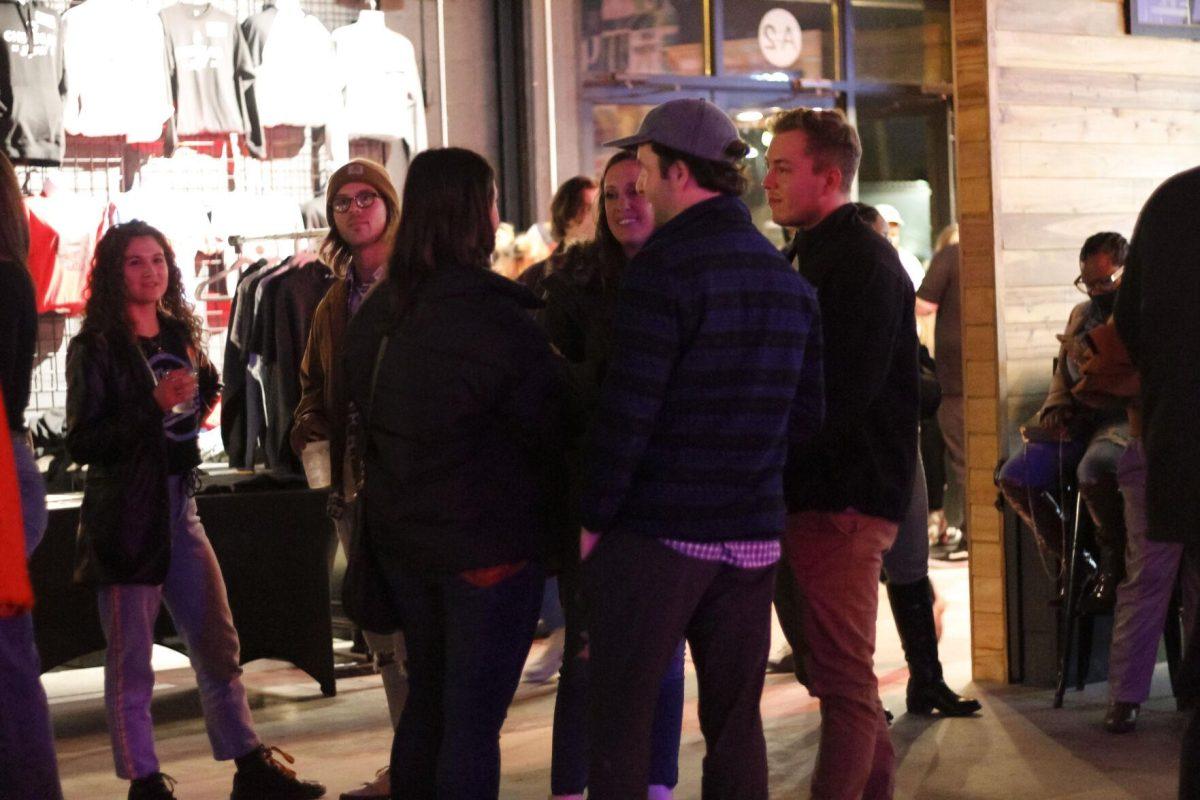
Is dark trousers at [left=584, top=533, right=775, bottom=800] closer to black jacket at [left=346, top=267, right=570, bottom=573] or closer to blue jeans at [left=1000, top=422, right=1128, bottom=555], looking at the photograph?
black jacket at [left=346, top=267, right=570, bottom=573]

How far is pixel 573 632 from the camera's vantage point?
3902mm

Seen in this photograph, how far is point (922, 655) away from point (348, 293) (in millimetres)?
2274

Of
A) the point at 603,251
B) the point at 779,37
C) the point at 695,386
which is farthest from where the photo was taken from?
the point at 779,37

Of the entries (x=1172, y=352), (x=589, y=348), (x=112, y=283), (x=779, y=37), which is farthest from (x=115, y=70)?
(x=1172, y=352)

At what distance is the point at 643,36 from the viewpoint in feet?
34.3

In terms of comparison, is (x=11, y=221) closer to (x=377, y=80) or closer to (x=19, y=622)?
(x=19, y=622)

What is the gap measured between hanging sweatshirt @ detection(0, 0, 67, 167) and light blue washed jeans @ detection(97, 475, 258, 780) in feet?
12.6

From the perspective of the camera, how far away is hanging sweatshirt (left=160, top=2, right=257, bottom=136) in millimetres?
8398

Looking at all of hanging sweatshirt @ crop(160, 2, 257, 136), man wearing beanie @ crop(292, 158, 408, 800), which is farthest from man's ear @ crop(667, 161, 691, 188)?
hanging sweatshirt @ crop(160, 2, 257, 136)

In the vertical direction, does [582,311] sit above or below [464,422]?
above

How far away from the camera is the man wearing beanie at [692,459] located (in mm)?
3023

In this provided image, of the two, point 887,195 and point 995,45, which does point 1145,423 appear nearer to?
point 995,45

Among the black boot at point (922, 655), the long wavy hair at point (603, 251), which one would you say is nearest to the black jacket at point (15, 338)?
the long wavy hair at point (603, 251)

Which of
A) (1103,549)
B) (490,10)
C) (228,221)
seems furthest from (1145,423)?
(490,10)
